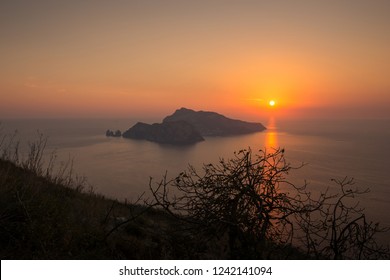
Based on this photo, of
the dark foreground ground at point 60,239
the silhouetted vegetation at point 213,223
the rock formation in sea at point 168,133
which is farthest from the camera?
the rock formation in sea at point 168,133

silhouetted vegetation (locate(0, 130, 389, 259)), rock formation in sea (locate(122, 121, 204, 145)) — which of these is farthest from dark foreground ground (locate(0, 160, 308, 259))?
rock formation in sea (locate(122, 121, 204, 145))

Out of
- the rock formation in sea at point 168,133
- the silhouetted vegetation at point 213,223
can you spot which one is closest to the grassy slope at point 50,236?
the silhouetted vegetation at point 213,223

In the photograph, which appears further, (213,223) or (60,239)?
(60,239)

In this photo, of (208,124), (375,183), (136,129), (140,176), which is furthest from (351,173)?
(208,124)

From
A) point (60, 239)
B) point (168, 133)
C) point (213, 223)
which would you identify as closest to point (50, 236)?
point (60, 239)

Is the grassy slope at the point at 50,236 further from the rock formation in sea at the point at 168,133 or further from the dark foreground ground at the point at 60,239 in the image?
the rock formation in sea at the point at 168,133

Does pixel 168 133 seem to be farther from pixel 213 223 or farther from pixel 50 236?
pixel 213 223

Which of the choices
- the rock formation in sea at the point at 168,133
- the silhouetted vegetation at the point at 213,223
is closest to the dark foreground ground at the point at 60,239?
the silhouetted vegetation at the point at 213,223

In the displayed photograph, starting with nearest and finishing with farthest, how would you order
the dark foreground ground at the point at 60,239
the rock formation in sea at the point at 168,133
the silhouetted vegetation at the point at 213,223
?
the silhouetted vegetation at the point at 213,223 < the dark foreground ground at the point at 60,239 < the rock formation in sea at the point at 168,133

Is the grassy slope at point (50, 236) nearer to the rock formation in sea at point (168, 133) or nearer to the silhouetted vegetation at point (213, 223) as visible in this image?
the silhouetted vegetation at point (213, 223)

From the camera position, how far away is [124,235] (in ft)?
17.6

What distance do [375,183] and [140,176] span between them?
45863mm

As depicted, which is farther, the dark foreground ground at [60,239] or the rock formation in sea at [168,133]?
the rock formation in sea at [168,133]
